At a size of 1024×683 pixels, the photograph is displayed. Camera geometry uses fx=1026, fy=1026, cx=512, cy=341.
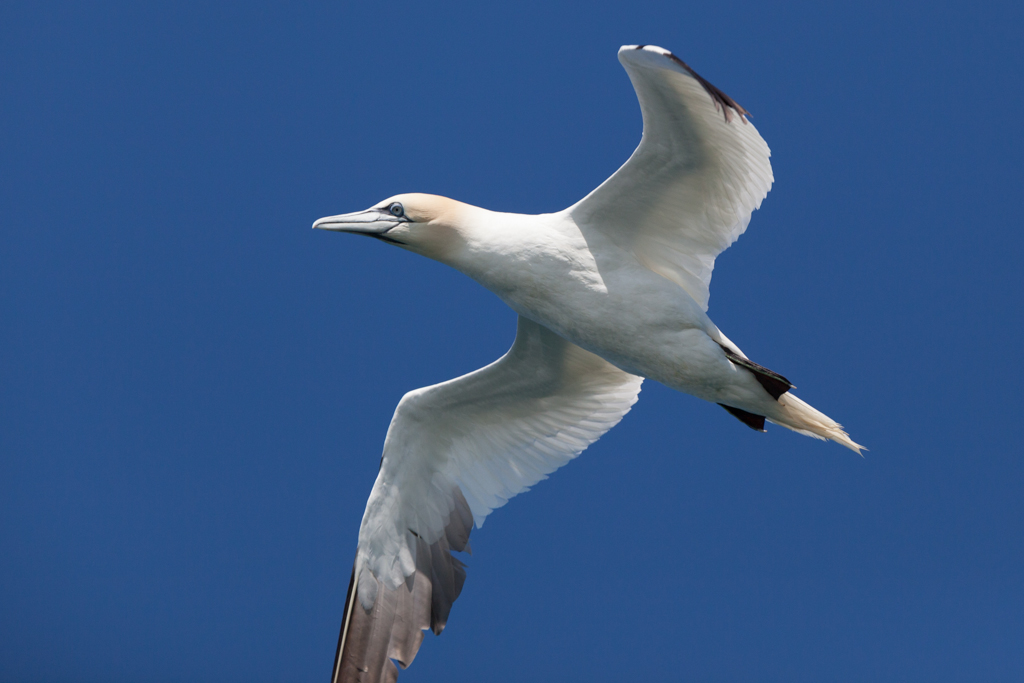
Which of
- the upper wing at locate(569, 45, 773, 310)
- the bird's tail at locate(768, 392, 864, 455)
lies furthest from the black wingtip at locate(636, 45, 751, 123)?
the bird's tail at locate(768, 392, 864, 455)

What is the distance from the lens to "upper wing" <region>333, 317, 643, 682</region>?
773cm

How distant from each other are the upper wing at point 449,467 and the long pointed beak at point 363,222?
147 cm

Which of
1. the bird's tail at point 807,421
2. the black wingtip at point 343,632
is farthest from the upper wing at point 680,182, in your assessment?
the black wingtip at point 343,632

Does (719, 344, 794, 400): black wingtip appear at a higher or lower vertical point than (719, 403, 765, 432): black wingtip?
higher

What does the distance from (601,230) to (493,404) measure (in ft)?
6.16

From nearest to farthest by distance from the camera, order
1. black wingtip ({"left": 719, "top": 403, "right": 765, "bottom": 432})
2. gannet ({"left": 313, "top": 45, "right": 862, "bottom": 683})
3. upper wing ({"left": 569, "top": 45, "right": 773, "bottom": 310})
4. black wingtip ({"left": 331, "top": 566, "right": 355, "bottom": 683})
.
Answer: upper wing ({"left": 569, "top": 45, "right": 773, "bottom": 310}) < gannet ({"left": 313, "top": 45, "right": 862, "bottom": 683}) < black wingtip ({"left": 719, "top": 403, "right": 765, "bottom": 432}) < black wingtip ({"left": 331, "top": 566, "right": 355, "bottom": 683})

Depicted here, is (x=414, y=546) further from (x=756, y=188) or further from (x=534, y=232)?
(x=756, y=188)

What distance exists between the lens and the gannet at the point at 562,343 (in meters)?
6.38

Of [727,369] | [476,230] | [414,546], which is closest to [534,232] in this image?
[476,230]

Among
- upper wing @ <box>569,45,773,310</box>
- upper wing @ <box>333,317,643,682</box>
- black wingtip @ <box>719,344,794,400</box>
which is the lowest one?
upper wing @ <box>333,317,643,682</box>

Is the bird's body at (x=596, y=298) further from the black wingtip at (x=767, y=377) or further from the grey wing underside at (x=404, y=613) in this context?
the grey wing underside at (x=404, y=613)

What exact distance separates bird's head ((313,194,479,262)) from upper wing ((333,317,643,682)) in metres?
1.26

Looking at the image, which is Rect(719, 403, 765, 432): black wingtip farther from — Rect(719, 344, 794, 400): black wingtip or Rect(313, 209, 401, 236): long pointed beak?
Rect(313, 209, 401, 236): long pointed beak

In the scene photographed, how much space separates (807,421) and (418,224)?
2839 millimetres
